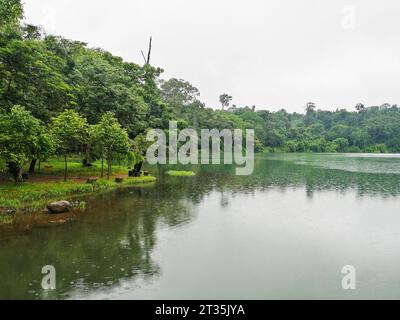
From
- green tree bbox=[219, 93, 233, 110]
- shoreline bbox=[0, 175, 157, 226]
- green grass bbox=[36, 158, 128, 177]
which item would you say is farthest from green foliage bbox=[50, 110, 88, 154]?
green tree bbox=[219, 93, 233, 110]

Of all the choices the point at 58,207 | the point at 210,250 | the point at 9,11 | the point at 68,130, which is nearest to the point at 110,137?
the point at 68,130

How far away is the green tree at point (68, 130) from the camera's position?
29.6 metres

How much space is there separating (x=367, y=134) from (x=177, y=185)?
439 ft

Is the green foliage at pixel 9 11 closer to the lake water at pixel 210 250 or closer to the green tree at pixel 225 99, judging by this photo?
the lake water at pixel 210 250

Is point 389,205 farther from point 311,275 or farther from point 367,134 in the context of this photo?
point 367,134

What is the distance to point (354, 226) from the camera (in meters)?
21.1

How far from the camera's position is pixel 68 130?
2991 cm

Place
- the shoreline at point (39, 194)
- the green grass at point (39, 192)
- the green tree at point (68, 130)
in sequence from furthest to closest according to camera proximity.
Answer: the green tree at point (68, 130) → the green grass at point (39, 192) → the shoreline at point (39, 194)

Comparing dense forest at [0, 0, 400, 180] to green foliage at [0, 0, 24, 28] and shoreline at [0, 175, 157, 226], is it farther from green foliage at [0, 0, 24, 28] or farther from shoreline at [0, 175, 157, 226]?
shoreline at [0, 175, 157, 226]

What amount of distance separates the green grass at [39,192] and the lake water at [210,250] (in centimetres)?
219

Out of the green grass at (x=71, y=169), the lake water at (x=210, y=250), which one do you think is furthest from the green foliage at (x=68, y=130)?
the lake water at (x=210, y=250)

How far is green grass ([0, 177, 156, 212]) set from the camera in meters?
23.1

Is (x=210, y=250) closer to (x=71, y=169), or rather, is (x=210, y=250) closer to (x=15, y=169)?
(x=15, y=169)
